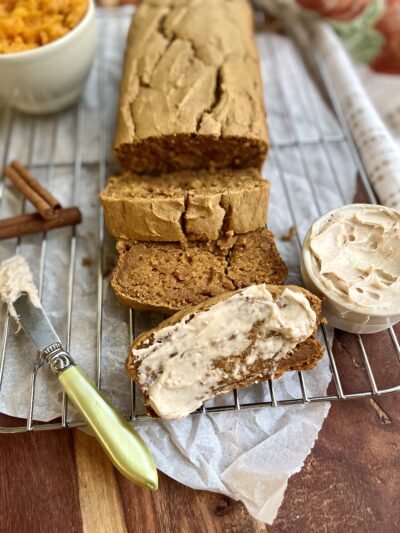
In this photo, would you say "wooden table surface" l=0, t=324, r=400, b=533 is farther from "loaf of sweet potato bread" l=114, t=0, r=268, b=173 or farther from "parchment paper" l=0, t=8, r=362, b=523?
"loaf of sweet potato bread" l=114, t=0, r=268, b=173

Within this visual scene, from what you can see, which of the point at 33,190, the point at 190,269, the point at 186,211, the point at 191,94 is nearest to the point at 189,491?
the point at 190,269

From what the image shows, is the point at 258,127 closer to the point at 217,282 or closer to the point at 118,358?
the point at 217,282

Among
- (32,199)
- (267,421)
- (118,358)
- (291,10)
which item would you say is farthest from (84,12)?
(267,421)

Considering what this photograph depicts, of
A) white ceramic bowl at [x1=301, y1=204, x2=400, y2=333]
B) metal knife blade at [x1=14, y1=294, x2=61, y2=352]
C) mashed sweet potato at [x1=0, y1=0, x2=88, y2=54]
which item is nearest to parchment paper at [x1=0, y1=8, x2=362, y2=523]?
metal knife blade at [x1=14, y1=294, x2=61, y2=352]

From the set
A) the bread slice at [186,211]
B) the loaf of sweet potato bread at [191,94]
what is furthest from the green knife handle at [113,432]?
the loaf of sweet potato bread at [191,94]

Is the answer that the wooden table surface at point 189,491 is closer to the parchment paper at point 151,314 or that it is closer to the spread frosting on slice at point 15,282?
the parchment paper at point 151,314

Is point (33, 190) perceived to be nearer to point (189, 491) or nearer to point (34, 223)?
point (34, 223)
